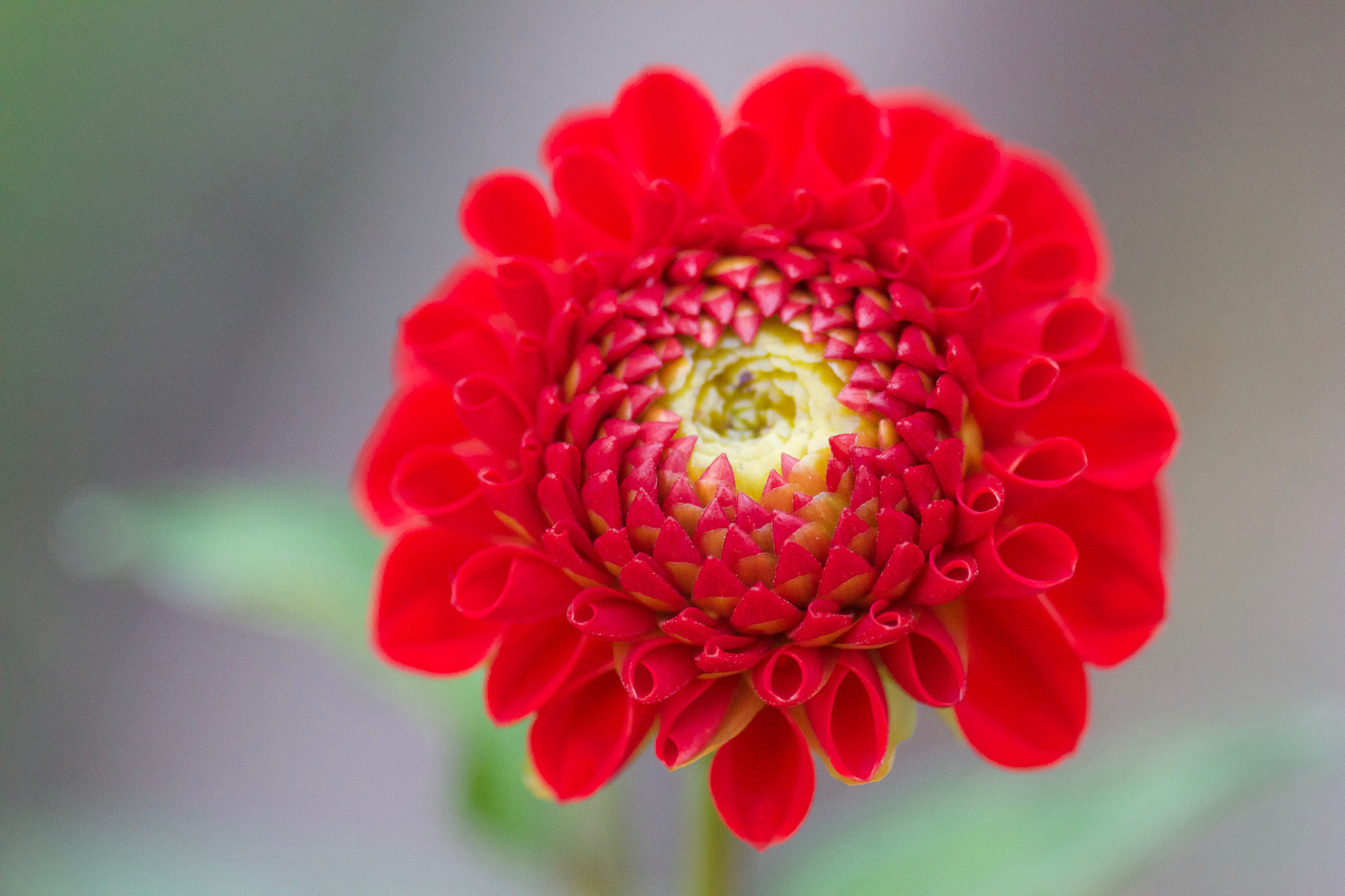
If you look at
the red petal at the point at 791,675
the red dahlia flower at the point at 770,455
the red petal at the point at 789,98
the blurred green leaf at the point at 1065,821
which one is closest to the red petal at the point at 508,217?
the red dahlia flower at the point at 770,455

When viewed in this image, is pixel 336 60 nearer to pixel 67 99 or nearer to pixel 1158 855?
pixel 67 99

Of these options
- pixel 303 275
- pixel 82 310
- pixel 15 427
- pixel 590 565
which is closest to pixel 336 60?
pixel 303 275

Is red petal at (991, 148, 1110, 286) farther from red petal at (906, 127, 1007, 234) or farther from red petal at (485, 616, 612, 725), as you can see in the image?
red petal at (485, 616, 612, 725)

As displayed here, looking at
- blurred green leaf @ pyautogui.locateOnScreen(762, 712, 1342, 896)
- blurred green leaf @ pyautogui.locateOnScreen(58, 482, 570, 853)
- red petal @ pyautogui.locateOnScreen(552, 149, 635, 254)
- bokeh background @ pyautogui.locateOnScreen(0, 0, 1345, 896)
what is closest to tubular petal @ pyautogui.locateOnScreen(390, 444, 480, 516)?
red petal @ pyautogui.locateOnScreen(552, 149, 635, 254)

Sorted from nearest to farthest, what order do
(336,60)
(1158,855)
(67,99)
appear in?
(1158,855) < (67,99) < (336,60)

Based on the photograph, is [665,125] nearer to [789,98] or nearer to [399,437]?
[789,98]

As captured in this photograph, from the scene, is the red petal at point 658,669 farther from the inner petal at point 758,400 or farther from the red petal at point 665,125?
the red petal at point 665,125

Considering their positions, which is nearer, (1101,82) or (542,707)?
(542,707)
